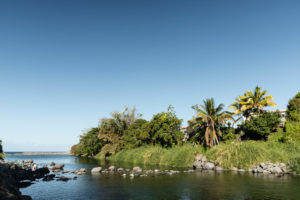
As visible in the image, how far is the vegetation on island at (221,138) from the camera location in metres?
34.4

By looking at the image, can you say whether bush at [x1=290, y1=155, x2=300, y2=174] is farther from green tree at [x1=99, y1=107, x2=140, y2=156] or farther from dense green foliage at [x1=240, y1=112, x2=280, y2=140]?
green tree at [x1=99, y1=107, x2=140, y2=156]

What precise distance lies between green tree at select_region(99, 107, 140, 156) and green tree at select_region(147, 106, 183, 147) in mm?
15674

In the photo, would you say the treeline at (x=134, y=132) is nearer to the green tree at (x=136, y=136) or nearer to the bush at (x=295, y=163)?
the green tree at (x=136, y=136)

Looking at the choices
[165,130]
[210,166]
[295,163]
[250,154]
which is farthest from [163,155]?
[295,163]

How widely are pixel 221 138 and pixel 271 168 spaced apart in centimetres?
1614

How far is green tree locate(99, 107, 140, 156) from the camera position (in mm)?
64750

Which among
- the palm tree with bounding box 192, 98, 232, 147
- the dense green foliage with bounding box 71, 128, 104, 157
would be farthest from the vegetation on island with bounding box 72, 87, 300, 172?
the dense green foliage with bounding box 71, 128, 104, 157

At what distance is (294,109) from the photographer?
47.6m

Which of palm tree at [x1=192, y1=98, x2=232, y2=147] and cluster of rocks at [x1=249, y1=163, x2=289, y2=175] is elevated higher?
palm tree at [x1=192, y1=98, x2=232, y2=147]

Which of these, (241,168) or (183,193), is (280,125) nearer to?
(241,168)

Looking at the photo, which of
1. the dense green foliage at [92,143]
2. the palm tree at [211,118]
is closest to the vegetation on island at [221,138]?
the palm tree at [211,118]

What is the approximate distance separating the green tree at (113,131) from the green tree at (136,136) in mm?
3174

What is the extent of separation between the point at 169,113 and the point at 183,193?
36986 mm

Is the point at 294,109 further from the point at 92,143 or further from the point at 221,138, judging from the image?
the point at 92,143
